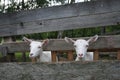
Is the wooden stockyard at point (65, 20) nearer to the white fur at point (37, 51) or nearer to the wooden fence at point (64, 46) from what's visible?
the wooden fence at point (64, 46)

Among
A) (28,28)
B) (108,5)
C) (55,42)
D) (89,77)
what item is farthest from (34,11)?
(89,77)

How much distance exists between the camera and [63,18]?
2.97m

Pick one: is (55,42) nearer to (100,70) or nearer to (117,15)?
(117,15)

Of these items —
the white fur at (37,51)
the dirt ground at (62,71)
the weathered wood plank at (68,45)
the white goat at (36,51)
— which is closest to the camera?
the dirt ground at (62,71)

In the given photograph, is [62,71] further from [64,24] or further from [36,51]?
[36,51]

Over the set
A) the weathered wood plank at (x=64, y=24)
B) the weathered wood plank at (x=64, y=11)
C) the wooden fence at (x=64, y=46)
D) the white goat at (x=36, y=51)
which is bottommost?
the white goat at (x=36, y=51)

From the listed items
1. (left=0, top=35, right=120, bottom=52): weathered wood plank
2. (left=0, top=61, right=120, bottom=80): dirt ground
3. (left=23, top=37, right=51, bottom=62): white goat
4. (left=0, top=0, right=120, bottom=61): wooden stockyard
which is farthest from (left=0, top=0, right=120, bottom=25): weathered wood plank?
(left=23, top=37, right=51, bottom=62): white goat

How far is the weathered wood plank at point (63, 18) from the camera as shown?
2.83 meters

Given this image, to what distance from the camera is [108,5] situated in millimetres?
2820

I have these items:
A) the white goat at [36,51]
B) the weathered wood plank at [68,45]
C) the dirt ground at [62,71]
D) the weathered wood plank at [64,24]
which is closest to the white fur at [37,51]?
the white goat at [36,51]

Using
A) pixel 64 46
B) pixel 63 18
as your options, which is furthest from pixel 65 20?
pixel 64 46

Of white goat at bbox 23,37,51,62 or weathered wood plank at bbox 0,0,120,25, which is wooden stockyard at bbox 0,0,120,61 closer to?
weathered wood plank at bbox 0,0,120,25

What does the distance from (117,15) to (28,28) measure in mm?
963

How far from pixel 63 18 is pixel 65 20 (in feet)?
0.10
